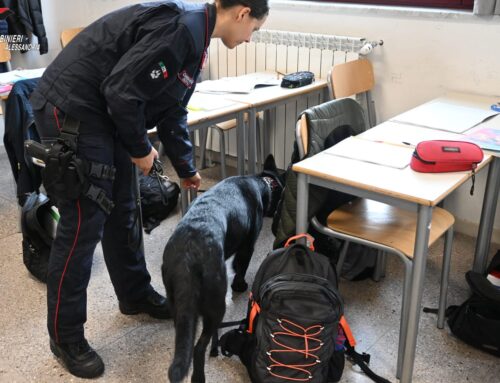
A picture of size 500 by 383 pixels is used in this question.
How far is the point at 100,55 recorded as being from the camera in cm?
155

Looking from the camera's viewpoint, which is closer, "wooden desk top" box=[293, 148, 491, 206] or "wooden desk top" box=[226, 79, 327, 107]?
"wooden desk top" box=[293, 148, 491, 206]

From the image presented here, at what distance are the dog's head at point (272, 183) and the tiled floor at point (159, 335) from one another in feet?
1.00

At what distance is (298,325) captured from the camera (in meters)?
1.67

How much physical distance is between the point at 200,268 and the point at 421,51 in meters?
1.78

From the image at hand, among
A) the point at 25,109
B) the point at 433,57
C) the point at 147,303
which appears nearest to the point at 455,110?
the point at 433,57

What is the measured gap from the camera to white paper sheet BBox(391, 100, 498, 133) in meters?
2.23

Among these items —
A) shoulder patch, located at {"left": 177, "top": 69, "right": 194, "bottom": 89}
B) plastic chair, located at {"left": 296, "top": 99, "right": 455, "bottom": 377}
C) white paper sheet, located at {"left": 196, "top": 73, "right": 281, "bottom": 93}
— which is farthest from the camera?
white paper sheet, located at {"left": 196, "top": 73, "right": 281, "bottom": 93}

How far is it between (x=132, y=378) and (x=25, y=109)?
4.29 ft

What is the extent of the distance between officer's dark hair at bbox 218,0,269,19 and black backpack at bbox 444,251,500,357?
1.26 meters

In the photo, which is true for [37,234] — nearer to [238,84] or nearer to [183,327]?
[183,327]

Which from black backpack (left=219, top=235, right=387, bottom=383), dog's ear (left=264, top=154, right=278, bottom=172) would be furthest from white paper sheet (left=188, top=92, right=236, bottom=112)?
black backpack (left=219, top=235, right=387, bottom=383)

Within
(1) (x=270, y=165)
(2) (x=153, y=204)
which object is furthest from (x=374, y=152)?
(2) (x=153, y=204)

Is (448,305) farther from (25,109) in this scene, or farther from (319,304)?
(25,109)

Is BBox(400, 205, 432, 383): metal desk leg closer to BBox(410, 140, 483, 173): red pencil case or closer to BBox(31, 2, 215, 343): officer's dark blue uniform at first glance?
BBox(410, 140, 483, 173): red pencil case
